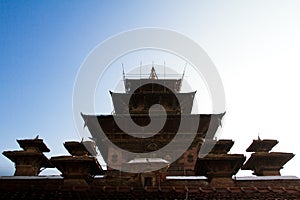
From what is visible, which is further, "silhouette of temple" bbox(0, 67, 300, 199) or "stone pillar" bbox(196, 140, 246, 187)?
"stone pillar" bbox(196, 140, 246, 187)

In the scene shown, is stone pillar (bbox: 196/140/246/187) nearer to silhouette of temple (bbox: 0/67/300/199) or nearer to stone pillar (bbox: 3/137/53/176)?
silhouette of temple (bbox: 0/67/300/199)

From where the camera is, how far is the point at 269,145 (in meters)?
26.8

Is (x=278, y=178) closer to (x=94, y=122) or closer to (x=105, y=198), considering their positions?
(x=105, y=198)

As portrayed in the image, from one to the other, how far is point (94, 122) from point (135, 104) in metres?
5.52

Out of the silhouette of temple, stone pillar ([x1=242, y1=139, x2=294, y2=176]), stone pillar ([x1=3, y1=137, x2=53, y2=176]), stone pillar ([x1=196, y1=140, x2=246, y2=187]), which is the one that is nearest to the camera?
the silhouette of temple

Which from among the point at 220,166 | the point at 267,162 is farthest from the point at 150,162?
the point at 267,162

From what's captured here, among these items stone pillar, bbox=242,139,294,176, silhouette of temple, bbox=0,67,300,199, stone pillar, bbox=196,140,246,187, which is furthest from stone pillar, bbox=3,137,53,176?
stone pillar, bbox=242,139,294,176

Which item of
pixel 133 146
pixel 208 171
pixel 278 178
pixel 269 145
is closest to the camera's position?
pixel 208 171

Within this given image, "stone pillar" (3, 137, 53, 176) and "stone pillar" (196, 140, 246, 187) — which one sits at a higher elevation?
"stone pillar" (3, 137, 53, 176)

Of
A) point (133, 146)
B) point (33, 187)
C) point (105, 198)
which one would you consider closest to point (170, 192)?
point (105, 198)

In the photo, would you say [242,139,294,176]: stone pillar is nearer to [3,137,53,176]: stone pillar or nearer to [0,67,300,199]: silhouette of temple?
[0,67,300,199]: silhouette of temple

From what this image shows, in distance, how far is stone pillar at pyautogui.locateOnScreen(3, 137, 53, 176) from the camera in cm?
2638

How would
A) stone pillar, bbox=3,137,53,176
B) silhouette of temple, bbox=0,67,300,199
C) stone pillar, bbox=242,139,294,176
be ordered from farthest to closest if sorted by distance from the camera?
stone pillar, bbox=3,137,53,176, stone pillar, bbox=242,139,294,176, silhouette of temple, bbox=0,67,300,199

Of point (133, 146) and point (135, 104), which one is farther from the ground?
point (135, 104)
